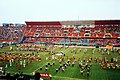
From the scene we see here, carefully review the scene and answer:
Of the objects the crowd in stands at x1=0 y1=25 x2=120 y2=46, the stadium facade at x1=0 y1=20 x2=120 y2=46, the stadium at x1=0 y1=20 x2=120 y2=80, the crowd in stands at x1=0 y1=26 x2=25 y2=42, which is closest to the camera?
the stadium at x1=0 y1=20 x2=120 y2=80

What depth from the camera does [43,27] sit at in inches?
3546

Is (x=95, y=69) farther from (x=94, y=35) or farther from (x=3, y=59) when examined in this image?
(x=94, y=35)

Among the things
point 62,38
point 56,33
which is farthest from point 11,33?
point 62,38

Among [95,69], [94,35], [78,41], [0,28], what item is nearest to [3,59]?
[95,69]

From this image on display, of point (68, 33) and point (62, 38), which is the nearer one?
point (62, 38)

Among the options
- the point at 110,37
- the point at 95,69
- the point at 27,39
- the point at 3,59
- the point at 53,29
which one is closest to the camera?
the point at 95,69

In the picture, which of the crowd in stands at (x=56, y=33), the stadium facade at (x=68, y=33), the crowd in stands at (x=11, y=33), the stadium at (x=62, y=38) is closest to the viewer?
the stadium at (x=62, y=38)

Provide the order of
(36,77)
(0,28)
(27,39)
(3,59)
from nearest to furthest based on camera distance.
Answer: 1. (36,77)
2. (3,59)
3. (27,39)
4. (0,28)

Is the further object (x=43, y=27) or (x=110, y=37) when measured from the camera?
(x=43, y=27)

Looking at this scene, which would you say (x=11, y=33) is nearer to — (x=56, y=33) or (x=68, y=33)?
(x=56, y=33)

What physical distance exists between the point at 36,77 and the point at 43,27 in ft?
238

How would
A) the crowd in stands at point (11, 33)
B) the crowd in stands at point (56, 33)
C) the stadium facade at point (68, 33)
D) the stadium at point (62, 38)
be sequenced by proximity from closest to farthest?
the stadium at point (62, 38) < the stadium facade at point (68, 33) < the crowd in stands at point (56, 33) < the crowd in stands at point (11, 33)

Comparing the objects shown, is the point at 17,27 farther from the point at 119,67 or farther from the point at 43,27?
the point at 119,67

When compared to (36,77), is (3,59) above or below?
below
